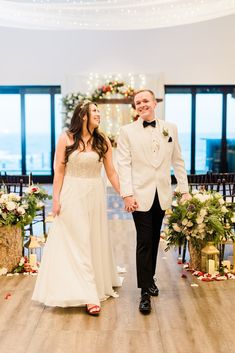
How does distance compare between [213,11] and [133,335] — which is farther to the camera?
[213,11]

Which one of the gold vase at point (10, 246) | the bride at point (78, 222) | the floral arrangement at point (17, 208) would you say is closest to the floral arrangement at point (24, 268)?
the gold vase at point (10, 246)

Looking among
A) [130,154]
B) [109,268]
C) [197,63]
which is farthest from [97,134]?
[197,63]

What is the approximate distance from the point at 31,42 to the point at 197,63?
4331 mm

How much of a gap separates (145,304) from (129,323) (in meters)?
0.28

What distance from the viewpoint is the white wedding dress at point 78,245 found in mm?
3938

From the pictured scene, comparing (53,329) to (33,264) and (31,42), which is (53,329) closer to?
(33,264)

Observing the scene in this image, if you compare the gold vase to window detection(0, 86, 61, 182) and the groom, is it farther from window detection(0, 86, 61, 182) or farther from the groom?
window detection(0, 86, 61, 182)

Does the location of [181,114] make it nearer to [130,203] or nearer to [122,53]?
[122,53]

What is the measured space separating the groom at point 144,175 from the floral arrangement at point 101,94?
851cm

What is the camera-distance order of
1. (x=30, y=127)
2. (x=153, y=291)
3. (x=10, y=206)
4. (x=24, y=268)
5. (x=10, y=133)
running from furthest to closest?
(x=10, y=133)
(x=30, y=127)
(x=24, y=268)
(x=10, y=206)
(x=153, y=291)

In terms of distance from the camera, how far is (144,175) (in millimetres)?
3889

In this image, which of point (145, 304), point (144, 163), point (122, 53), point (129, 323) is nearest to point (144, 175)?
point (144, 163)

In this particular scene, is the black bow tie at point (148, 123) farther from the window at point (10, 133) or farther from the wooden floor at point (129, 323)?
the window at point (10, 133)

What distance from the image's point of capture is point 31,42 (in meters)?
13.5
